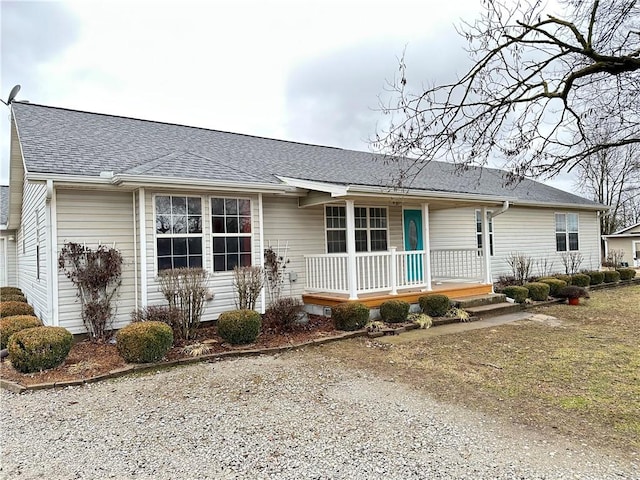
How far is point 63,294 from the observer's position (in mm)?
7383

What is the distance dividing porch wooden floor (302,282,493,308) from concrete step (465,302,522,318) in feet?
1.92

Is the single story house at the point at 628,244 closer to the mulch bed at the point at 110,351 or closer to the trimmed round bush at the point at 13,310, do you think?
the mulch bed at the point at 110,351

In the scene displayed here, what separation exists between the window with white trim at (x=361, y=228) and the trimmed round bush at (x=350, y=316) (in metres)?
2.62

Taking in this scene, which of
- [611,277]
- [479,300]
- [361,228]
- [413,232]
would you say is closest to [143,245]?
[361,228]

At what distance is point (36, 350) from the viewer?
576 cm

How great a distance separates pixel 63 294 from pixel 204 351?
2.81m

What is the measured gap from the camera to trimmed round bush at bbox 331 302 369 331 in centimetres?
815

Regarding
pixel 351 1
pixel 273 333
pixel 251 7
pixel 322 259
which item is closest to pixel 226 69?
pixel 251 7

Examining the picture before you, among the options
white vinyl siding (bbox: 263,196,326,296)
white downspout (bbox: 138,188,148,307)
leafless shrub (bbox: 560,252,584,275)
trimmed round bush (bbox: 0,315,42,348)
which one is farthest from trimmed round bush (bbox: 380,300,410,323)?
leafless shrub (bbox: 560,252,584,275)

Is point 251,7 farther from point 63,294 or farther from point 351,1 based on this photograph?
point 63,294

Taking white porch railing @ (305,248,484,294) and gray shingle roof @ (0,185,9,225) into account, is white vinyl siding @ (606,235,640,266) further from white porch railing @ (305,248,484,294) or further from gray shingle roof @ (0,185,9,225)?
gray shingle roof @ (0,185,9,225)

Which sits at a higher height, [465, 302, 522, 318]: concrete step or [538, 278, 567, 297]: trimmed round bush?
[538, 278, 567, 297]: trimmed round bush

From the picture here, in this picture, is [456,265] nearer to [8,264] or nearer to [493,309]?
[493,309]

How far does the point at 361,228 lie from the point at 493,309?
3.75 meters
